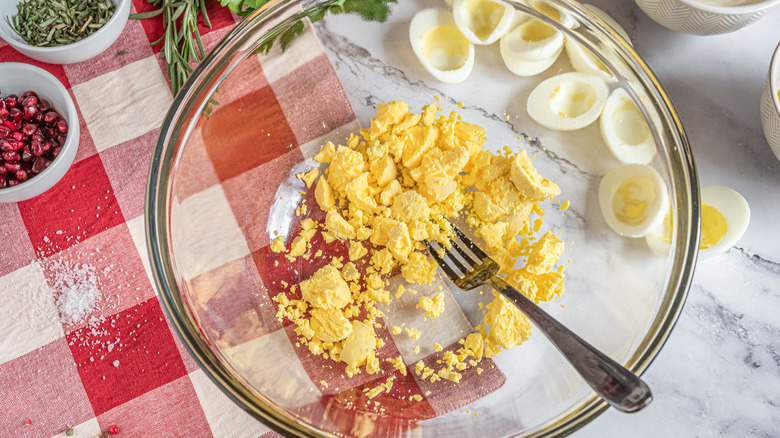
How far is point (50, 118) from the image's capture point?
1.28 m

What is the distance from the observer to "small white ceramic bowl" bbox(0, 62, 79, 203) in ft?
4.04

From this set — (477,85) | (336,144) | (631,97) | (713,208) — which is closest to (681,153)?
(631,97)

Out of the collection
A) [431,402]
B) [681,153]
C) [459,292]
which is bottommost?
[431,402]

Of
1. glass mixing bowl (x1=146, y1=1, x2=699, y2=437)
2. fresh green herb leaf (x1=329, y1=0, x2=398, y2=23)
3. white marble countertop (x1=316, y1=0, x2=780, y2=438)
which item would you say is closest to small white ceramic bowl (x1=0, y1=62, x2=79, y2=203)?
glass mixing bowl (x1=146, y1=1, x2=699, y2=437)

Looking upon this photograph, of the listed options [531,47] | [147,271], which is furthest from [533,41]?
[147,271]

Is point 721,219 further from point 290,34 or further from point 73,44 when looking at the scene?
point 73,44

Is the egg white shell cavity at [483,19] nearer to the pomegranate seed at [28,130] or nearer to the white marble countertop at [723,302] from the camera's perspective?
the white marble countertop at [723,302]

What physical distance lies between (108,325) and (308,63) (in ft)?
2.22

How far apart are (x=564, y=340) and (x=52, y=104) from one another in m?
1.14

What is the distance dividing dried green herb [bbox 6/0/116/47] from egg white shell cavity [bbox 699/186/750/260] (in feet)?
4.23

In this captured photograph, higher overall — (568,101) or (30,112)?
(568,101)

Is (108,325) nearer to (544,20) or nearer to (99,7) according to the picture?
(99,7)

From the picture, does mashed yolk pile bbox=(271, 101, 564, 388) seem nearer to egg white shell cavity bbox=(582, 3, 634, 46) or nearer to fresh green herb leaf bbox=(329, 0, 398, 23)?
fresh green herb leaf bbox=(329, 0, 398, 23)

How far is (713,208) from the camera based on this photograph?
121 centimetres
